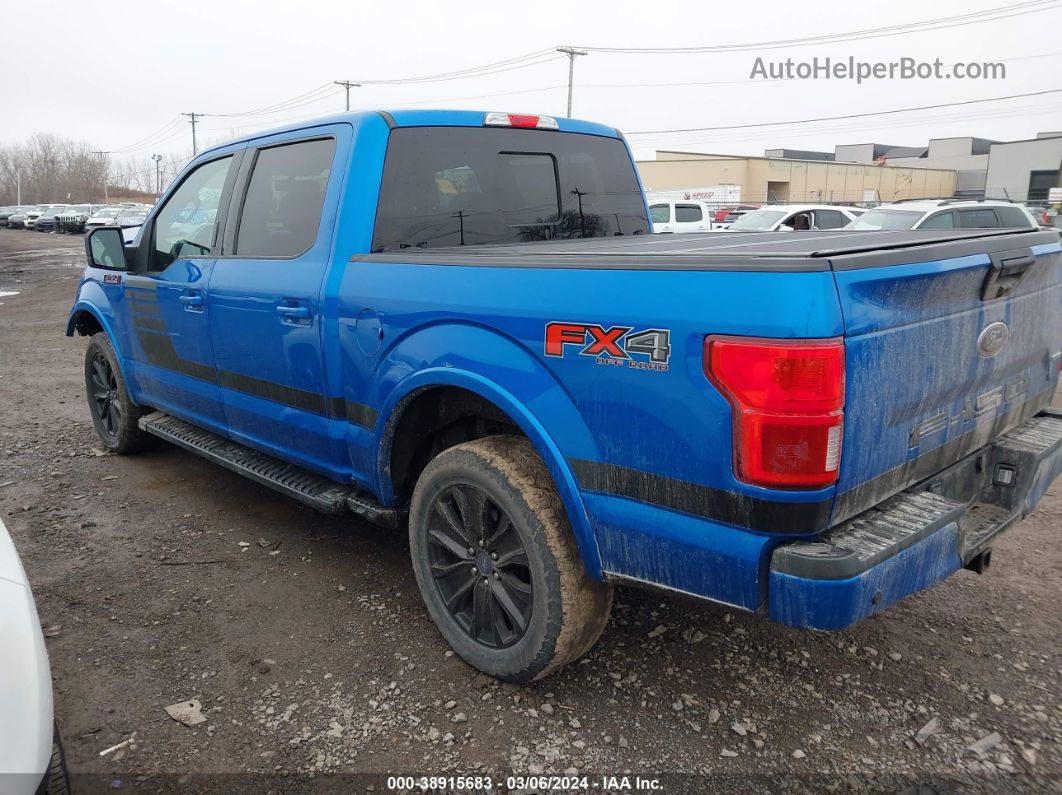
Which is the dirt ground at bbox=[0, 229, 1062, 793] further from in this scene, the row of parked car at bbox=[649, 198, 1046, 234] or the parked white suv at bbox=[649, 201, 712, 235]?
the parked white suv at bbox=[649, 201, 712, 235]

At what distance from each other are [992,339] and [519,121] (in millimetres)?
2276

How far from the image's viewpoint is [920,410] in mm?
2293

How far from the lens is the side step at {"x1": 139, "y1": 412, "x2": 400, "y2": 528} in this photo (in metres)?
3.37

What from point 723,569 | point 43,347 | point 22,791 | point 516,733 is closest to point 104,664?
point 22,791

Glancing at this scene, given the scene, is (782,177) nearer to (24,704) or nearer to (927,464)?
(927,464)

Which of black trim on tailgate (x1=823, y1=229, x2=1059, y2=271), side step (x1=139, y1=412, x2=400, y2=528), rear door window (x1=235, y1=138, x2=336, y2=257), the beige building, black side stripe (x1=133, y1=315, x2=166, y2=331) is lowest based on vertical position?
side step (x1=139, y1=412, x2=400, y2=528)

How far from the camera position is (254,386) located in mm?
3783

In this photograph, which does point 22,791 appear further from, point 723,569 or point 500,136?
point 500,136

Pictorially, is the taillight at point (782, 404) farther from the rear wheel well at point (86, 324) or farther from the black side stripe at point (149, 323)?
the rear wheel well at point (86, 324)

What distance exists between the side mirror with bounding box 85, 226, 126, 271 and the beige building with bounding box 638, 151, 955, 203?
5287 cm

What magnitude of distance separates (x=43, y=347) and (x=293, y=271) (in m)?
8.55

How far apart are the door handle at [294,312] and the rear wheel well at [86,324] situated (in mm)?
2882

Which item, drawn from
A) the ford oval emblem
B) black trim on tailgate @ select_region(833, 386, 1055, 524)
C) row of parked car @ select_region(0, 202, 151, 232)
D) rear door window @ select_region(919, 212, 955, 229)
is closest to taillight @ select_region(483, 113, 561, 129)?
the ford oval emblem

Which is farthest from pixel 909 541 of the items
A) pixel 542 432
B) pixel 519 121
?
pixel 519 121
